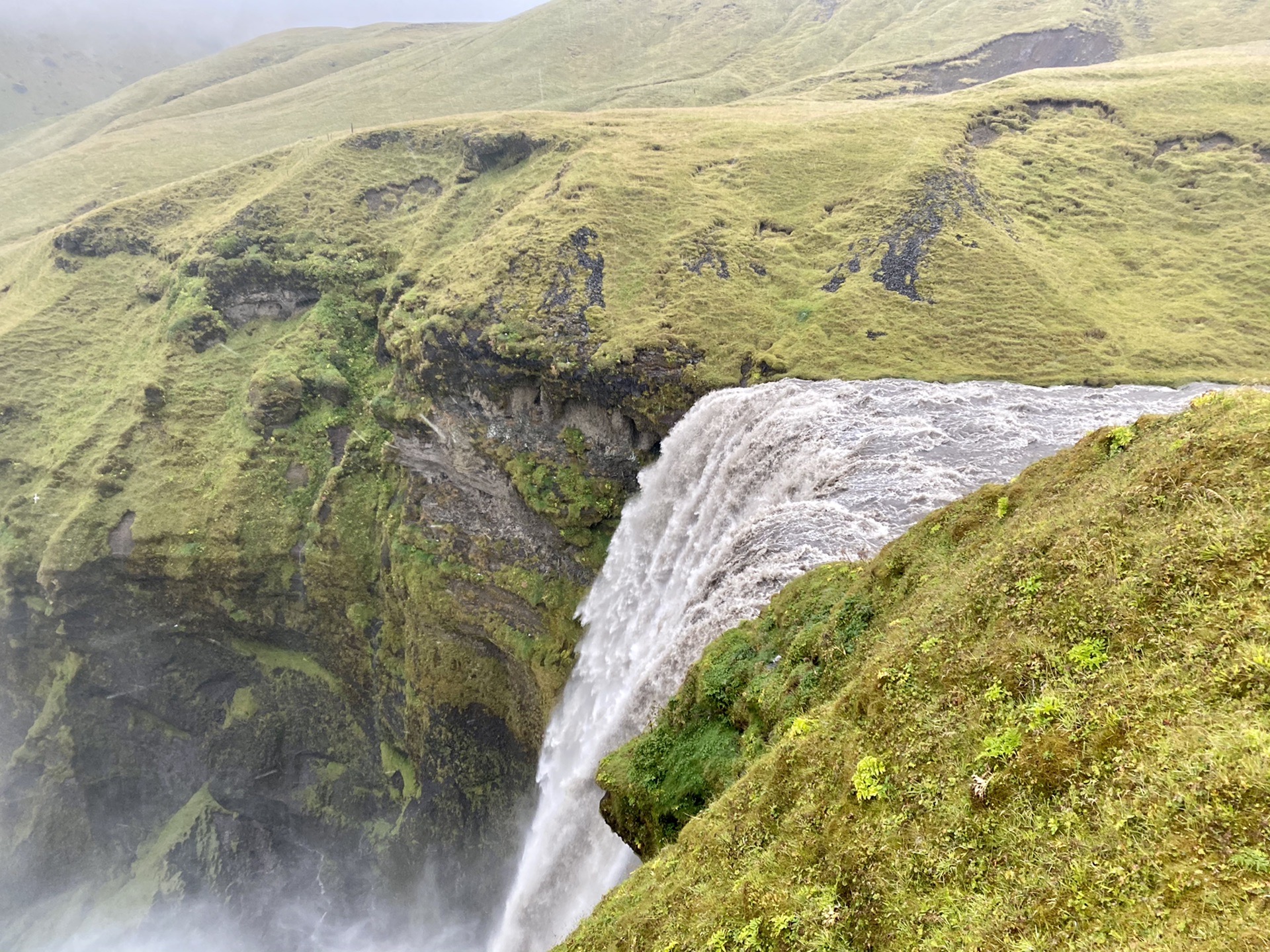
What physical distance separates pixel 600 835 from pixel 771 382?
15.2 m

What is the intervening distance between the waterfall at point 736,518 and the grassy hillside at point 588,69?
158 feet

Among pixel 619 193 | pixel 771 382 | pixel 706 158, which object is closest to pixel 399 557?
pixel 771 382

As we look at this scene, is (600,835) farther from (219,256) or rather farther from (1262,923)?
(219,256)

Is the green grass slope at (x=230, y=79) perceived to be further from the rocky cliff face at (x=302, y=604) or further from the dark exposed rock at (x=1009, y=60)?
the dark exposed rock at (x=1009, y=60)

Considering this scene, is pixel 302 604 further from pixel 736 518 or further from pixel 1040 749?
pixel 1040 749

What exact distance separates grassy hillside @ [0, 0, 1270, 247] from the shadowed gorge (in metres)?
4.26

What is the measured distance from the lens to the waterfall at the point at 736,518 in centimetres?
1291

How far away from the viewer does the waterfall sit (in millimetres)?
12914

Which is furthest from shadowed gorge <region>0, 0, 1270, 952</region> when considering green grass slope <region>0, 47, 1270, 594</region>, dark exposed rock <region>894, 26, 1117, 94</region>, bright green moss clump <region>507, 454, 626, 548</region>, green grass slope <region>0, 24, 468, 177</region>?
green grass slope <region>0, 24, 468, 177</region>

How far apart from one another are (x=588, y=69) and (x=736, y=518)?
92362 mm

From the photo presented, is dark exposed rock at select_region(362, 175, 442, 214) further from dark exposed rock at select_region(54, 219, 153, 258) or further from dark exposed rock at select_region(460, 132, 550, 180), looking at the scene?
dark exposed rock at select_region(54, 219, 153, 258)

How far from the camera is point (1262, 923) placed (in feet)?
9.94

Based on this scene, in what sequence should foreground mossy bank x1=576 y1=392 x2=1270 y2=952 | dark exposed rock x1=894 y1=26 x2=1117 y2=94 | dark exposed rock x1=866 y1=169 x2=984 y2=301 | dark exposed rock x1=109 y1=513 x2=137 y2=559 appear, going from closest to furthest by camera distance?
foreground mossy bank x1=576 y1=392 x2=1270 y2=952 < dark exposed rock x1=866 y1=169 x2=984 y2=301 < dark exposed rock x1=109 y1=513 x2=137 y2=559 < dark exposed rock x1=894 y1=26 x2=1117 y2=94

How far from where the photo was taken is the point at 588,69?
8806cm
